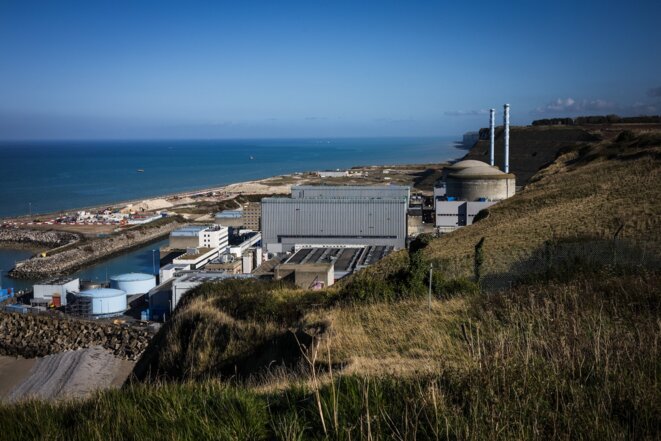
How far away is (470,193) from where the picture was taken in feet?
90.9

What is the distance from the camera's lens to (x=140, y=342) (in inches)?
657

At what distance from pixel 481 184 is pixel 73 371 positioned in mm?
19087

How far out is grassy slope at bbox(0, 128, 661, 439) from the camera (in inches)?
88.7

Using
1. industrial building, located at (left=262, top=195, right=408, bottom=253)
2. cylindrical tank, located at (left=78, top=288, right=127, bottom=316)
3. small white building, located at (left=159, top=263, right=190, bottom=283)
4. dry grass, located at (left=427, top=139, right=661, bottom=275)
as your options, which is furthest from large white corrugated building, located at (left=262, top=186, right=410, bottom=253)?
dry grass, located at (left=427, top=139, right=661, bottom=275)

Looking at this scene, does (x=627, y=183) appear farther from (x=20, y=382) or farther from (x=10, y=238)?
(x=10, y=238)

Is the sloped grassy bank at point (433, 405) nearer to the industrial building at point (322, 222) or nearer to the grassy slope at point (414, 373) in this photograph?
the grassy slope at point (414, 373)

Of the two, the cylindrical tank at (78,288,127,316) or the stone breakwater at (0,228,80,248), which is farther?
the stone breakwater at (0,228,80,248)

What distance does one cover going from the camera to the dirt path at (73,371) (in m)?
13.3

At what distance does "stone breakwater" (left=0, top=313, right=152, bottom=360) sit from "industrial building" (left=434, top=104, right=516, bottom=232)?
1533cm

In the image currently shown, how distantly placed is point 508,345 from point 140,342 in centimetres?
1541

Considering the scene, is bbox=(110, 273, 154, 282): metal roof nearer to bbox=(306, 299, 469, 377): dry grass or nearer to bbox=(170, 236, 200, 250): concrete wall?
bbox=(170, 236, 200, 250): concrete wall

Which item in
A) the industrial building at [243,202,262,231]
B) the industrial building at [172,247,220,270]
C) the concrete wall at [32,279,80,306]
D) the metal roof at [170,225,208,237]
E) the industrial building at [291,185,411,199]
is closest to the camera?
the concrete wall at [32,279,80,306]

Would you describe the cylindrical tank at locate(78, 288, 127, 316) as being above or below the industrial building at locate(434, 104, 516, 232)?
below

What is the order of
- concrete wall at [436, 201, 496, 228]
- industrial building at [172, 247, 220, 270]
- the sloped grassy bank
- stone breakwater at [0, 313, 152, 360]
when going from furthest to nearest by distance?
concrete wall at [436, 201, 496, 228]
industrial building at [172, 247, 220, 270]
stone breakwater at [0, 313, 152, 360]
the sloped grassy bank
